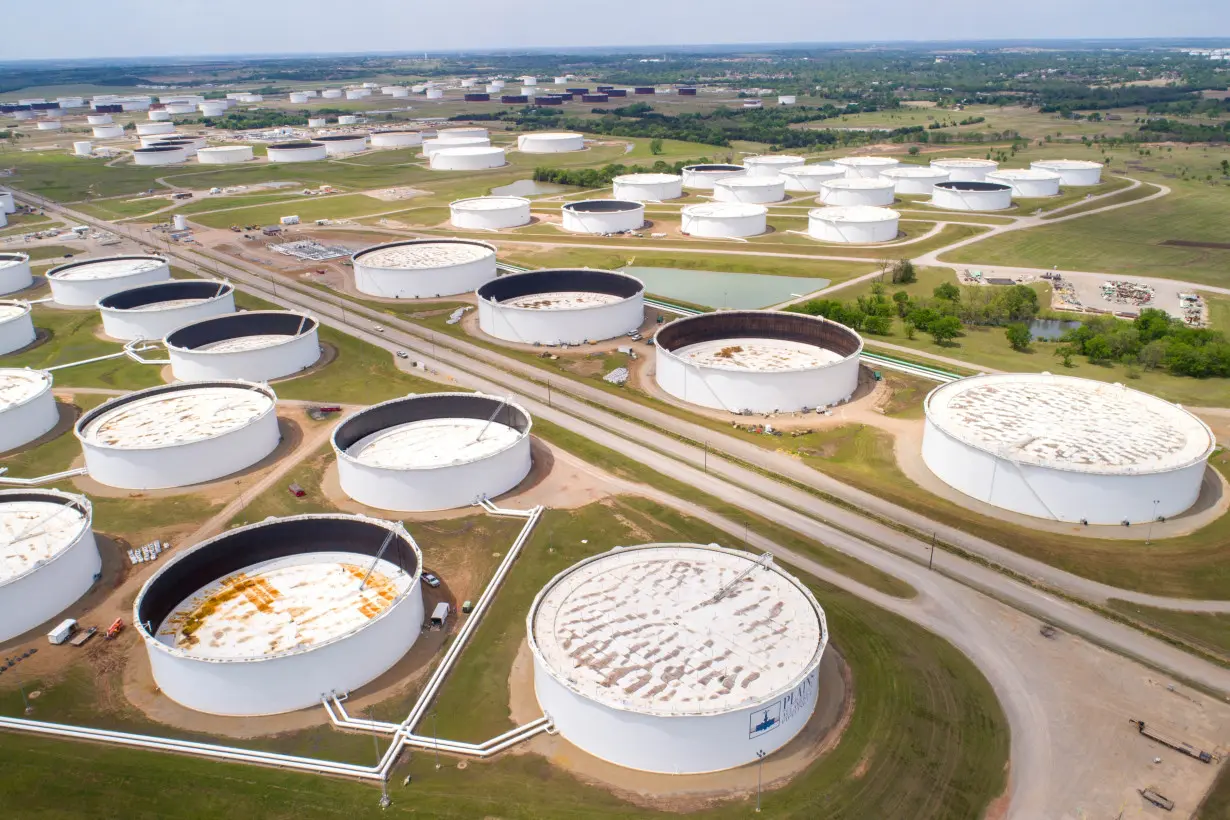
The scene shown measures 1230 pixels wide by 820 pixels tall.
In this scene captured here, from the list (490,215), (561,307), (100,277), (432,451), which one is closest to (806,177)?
(490,215)

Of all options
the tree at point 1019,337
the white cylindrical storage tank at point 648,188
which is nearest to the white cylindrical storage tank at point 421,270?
the white cylindrical storage tank at point 648,188

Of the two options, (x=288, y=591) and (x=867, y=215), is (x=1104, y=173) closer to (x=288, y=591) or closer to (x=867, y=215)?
(x=867, y=215)

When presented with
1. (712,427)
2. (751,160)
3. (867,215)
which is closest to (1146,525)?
(712,427)

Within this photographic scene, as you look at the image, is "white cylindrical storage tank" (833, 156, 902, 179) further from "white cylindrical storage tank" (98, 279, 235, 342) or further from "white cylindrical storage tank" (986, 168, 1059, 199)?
"white cylindrical storage tank" (98, 279, 235, 342)

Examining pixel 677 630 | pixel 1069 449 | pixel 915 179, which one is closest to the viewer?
pixel 677 630

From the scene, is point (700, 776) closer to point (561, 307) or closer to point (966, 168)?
point (561, 307)

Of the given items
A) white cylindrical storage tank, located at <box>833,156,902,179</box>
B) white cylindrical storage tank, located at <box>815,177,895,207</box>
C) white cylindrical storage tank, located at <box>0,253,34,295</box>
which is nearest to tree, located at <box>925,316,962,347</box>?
white cylindrical storage tank, located at <box>815,177,895,207</box>

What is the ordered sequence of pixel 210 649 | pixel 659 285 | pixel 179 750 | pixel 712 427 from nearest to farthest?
pixel 179 750 → pixel 210 649 → pixel 712 427 → pixel 659 285
